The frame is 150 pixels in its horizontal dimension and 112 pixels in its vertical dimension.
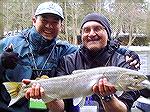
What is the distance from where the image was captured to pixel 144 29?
65.3ft

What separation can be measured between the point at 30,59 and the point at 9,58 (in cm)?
20

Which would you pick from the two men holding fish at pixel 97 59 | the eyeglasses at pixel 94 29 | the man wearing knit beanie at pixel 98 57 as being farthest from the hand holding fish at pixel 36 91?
the eyeglasses at pixel 94 29

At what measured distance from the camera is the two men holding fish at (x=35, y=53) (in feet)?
11.2

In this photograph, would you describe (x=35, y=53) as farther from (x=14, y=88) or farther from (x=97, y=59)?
(x=97, y=59)

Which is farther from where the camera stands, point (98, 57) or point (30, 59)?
point (30, 59)

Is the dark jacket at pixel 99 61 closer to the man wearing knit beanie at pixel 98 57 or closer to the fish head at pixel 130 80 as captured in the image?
the man wearing knit beanie at pixel 98 57

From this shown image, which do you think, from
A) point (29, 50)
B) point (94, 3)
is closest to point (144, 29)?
point (94, 3)

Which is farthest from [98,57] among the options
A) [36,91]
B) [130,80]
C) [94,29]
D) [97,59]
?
[36,91]

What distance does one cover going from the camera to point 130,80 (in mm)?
2881

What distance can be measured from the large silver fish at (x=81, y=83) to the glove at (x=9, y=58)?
32 cm

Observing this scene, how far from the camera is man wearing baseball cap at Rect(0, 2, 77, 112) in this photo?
341cm

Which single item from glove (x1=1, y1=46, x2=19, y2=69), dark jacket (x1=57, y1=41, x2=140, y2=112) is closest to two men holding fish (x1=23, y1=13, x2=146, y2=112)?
dark jacket (x1=57, y1=41, x2=140, y2=112)

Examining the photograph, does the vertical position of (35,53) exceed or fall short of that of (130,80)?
it exceeds it

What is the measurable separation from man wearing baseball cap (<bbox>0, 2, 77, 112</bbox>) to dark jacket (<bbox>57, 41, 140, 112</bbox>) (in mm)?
228
